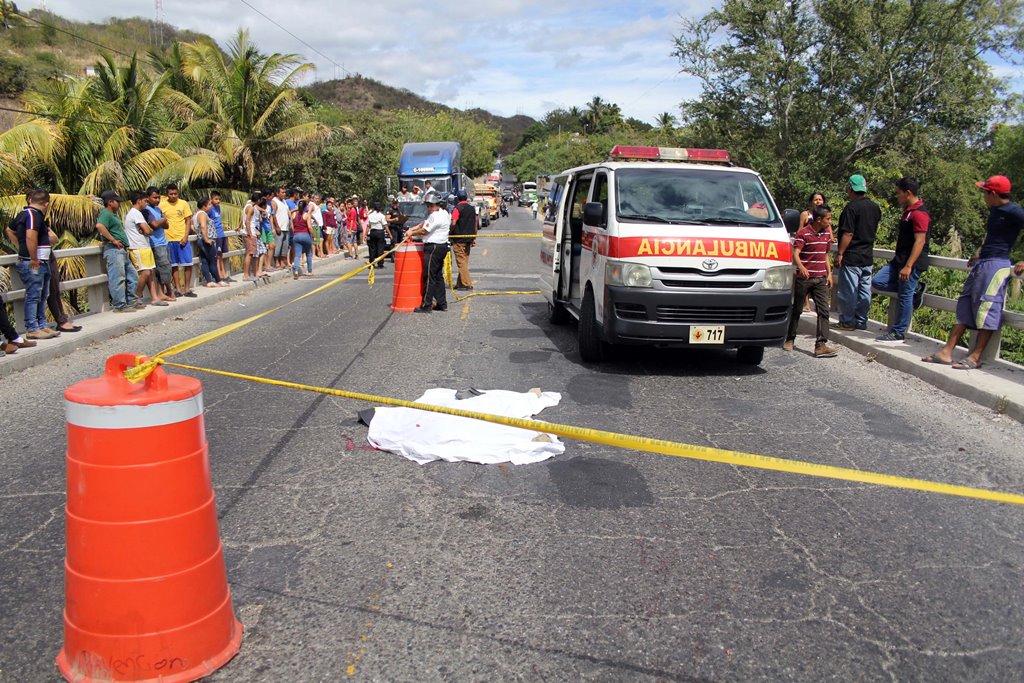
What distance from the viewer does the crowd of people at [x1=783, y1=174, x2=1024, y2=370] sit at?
741 cm

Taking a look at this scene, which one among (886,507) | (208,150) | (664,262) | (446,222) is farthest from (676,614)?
(208,150)

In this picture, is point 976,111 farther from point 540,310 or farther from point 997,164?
point 540,310

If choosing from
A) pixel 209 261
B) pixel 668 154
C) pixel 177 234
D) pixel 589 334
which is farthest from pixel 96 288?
pixel 668 154

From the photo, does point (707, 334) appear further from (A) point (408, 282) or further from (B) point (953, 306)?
(A) point (408, 282)

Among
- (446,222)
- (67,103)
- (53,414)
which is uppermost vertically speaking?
(67,103)

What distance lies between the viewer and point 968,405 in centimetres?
702

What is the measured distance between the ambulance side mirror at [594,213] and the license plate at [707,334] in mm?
1461

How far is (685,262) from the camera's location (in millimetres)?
7566

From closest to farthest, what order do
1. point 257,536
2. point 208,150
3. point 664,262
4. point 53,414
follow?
point 257,536, point 53,414, point 664,262, point 208,150

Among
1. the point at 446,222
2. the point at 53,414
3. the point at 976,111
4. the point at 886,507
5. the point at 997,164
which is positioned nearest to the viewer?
the point at 886,507

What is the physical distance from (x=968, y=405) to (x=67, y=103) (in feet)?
65.8

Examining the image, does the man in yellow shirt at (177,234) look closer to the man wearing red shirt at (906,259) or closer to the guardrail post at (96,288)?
the guardrail post at (96,288)

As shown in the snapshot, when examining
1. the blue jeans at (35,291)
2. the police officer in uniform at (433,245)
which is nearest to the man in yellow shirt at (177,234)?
the blue jeans at (35,291)

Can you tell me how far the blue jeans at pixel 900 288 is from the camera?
29.8 ft
